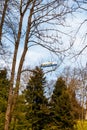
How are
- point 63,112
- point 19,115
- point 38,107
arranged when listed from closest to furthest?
point 19,115
point 38,107
point 63,112

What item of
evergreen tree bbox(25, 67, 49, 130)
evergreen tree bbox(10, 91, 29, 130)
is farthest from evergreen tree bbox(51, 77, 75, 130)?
evergreen tree bbox(10, 91, 29, 130)

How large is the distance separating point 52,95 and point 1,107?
19.3 meters

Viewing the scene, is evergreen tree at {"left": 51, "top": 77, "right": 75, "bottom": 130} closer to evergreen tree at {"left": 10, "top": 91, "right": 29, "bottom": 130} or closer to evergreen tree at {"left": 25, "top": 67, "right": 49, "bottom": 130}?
evergreen tree at {"left": 25, "top": 67, "right": 49, "bottom": 130}


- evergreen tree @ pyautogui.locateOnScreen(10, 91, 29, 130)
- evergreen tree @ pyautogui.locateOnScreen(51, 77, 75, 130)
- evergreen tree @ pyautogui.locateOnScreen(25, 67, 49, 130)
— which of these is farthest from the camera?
evergreen tree @ pyautogui.locateOnScreen(51, 77, 75, 130)

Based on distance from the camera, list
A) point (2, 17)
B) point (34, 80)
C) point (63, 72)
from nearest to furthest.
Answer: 1. point (2, 17)
2. point (34, 80)
3. point (63, 72)

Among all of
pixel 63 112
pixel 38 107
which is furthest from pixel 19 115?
pixel 63 112

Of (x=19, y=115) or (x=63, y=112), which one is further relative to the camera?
(x=63, y=112)

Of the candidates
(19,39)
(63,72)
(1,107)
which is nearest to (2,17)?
(19,39)

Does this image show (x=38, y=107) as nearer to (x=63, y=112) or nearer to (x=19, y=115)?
(x=63, y=112)

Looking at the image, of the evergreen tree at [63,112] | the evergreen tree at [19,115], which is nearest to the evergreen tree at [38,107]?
the evergreen tree at [63,112]

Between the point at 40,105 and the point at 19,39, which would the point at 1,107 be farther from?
the point at 40,105

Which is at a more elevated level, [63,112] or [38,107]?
[38,107]

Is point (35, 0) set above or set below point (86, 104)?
above

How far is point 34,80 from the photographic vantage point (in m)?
37.4
